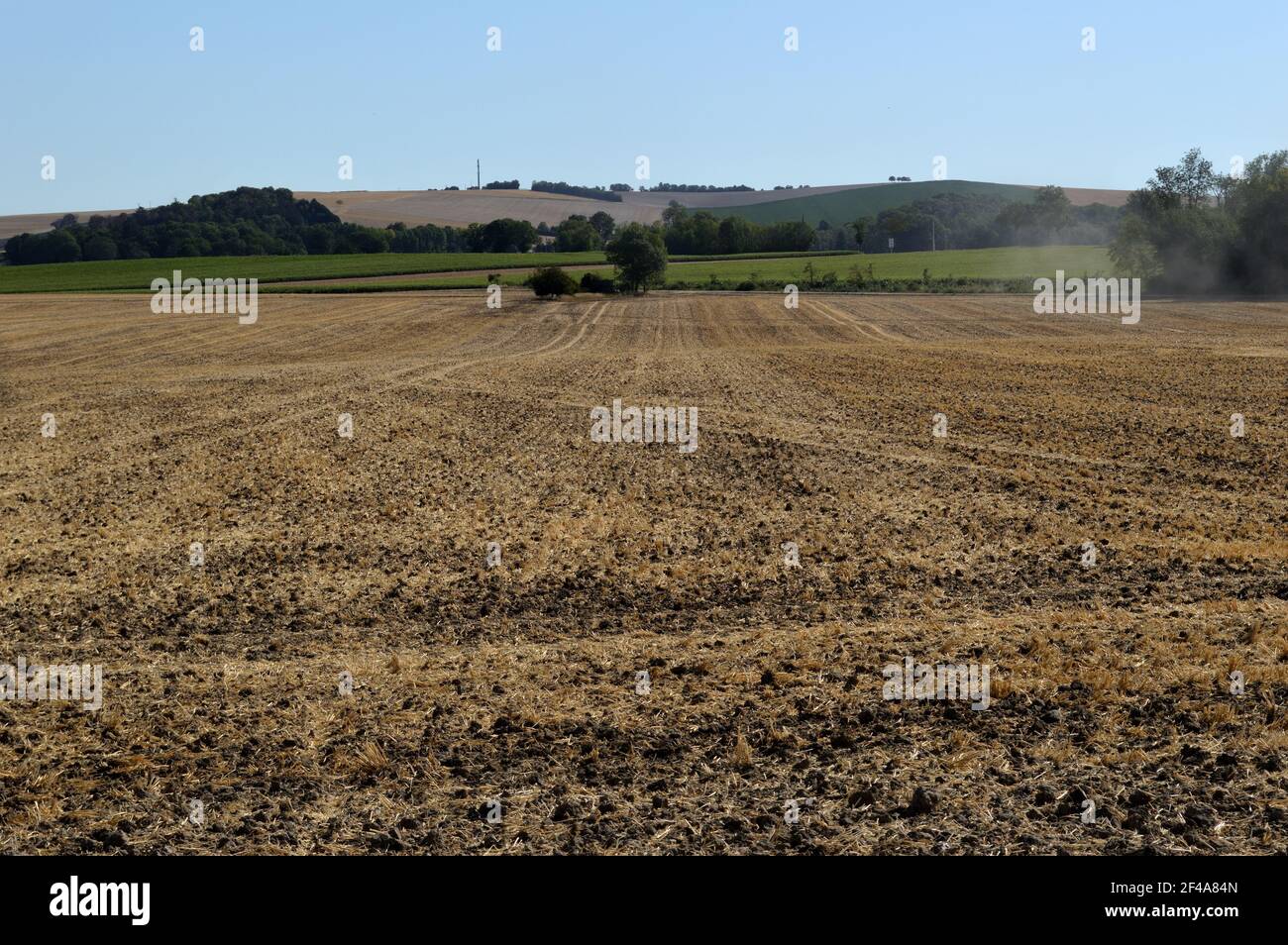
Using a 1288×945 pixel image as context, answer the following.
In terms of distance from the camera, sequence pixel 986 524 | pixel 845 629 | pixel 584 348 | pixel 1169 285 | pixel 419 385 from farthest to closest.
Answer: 1. pixel 1169 285
2. pixel 584 348
3. pixel 419 385
4. pixel 986 524
5. pixel 845 629

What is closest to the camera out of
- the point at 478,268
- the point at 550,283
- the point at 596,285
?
the point at 550,283

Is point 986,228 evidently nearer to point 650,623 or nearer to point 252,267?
point 252,267

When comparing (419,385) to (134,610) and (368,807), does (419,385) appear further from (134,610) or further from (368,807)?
(368,807)

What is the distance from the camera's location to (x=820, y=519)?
18359mm

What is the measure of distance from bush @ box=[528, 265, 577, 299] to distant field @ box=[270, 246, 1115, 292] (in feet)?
42.1

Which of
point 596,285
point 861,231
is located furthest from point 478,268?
point 861,231

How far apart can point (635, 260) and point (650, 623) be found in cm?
7759

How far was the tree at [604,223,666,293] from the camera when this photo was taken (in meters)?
88.9

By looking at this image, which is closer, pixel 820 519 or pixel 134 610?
pixel 134 610

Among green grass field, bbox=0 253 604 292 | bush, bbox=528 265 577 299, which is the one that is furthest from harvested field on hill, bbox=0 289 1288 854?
green grass field, bbox=0 253 604 292

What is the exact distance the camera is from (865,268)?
4692 inches
